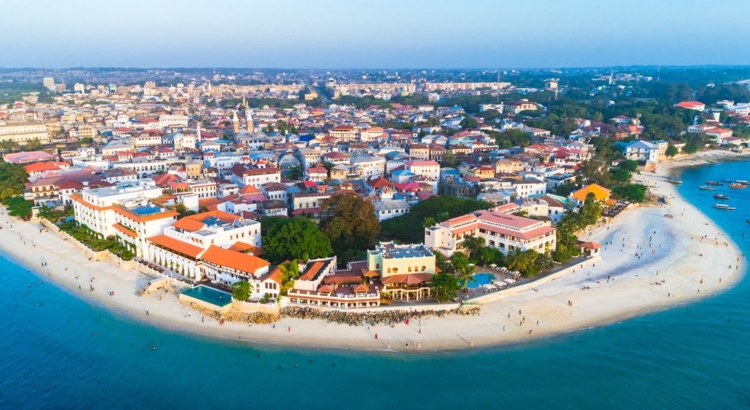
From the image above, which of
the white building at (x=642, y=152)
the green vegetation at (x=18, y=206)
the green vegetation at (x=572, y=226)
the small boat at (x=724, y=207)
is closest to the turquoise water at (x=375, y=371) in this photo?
the green vegetation at (x=572, y=226)

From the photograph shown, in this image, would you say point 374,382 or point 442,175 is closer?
point 374,382

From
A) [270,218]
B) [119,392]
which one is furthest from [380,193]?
[119,392]

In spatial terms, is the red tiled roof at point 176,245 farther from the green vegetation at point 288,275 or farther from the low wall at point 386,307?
the low wall at point 386,307

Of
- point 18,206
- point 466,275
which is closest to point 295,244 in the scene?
point 466,275

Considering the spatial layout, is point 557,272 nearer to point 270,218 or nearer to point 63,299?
point 270,218

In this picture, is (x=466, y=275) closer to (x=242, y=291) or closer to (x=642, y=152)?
(x=242, y=291)
